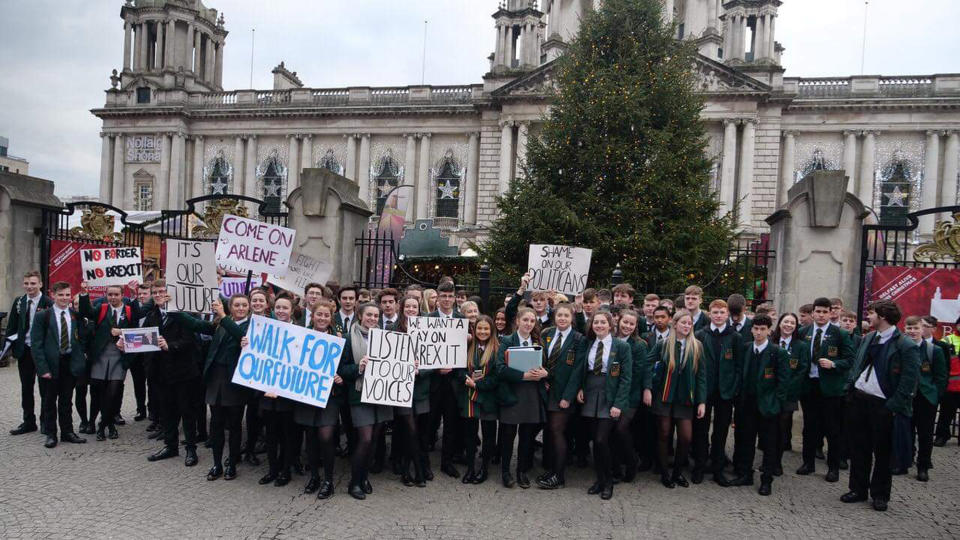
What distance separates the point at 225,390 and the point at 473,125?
39.5m

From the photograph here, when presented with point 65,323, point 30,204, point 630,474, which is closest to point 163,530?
point 65,323

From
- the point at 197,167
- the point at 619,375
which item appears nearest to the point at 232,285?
the point at 619,375

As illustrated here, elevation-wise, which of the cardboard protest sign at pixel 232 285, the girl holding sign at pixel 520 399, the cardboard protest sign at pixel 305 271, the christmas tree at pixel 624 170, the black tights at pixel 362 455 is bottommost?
the black tights at pixel 362 455

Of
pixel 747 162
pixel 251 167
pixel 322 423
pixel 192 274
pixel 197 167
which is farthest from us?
pixel 197 167

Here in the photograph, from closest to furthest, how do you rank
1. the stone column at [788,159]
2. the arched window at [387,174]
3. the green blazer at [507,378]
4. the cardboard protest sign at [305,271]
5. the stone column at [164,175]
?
1. the green blazer at [507,378]
2. the cardboard protest sign at [305,271]
3. the stone column at [788,159]
4. the arched window at [387,174]
5. the stone column at [164,175]

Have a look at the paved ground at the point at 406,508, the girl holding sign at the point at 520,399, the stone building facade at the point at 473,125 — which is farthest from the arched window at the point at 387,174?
the girl holding sign at the point at 520,399

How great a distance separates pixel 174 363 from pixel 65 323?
187cm

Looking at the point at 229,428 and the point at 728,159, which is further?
the point at 728,159

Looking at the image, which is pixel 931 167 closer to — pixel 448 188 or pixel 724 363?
pixel 448 188

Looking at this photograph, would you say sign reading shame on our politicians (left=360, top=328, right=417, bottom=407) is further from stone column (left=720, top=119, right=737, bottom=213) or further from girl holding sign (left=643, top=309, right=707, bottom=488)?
stone column (left=720, top=119, right=737, bottom=213)

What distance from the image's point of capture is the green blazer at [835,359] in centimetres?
789

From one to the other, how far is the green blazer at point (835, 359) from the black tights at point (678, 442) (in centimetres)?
183

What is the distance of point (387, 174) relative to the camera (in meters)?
46.6

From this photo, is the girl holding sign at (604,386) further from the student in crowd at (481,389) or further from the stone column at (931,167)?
the stone column at (931,167)
